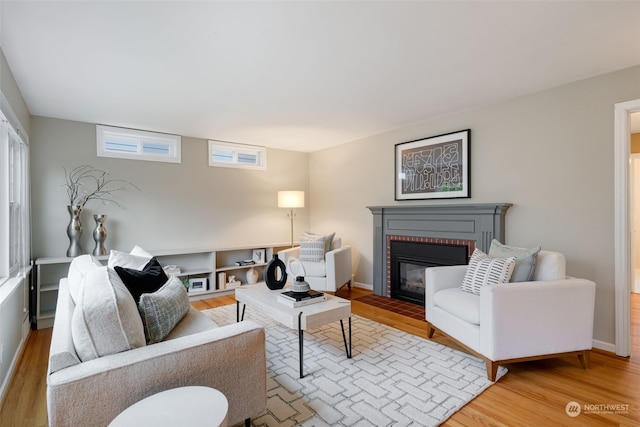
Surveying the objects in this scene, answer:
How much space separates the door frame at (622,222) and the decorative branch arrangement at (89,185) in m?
5.32

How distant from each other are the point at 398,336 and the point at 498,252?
120 centimetres

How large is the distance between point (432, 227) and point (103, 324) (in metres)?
3.52

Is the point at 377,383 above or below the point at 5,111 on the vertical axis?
below

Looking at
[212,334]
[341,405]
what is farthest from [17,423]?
[341,405]

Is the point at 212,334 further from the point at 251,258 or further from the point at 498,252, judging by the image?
the point at 251,258

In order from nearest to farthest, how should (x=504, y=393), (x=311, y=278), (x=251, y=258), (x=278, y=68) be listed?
(x=504, y=393) < (x=278, y=68) < (x=311, y=278) < (x=251, y=258)

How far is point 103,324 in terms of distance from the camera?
1.34 metres

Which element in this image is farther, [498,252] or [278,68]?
[498,252]

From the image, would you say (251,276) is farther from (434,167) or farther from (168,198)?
(434,167)

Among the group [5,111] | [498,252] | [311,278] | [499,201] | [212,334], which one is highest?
[5,111]

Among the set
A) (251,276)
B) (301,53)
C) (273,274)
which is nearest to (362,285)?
(251,276)

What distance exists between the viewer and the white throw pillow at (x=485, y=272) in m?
2.53

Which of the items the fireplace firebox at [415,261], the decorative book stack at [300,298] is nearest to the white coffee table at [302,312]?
the decorative book stack at [300,298]

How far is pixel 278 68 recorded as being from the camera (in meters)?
2.59
